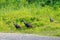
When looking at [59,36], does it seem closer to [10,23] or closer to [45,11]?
[10,23]

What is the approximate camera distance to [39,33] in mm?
19578

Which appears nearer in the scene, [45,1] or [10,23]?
[10,23]

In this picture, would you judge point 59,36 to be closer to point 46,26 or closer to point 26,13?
point 46,26

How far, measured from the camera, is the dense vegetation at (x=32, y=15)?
66.9 ft

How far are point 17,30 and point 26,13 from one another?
3.57 meters

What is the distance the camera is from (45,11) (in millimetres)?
24969

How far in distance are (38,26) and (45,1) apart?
6.92 m

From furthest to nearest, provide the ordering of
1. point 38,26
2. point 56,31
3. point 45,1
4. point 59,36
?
point 45,1
point 38,26
point 56,31
point 59,36

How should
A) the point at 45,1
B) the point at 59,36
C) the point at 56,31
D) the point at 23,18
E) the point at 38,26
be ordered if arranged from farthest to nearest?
1. the point at 45,1
2. the point at 23,18
3. the point at 38,26
4. the point at 56,31
5. the point at 59,36

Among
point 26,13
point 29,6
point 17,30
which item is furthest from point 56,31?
point 29,6

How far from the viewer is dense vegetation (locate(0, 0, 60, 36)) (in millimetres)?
20391

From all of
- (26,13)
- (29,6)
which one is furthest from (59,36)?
(29,6)

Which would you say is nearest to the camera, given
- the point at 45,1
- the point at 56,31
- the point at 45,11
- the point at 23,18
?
the point at 56,31

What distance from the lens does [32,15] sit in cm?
2350
